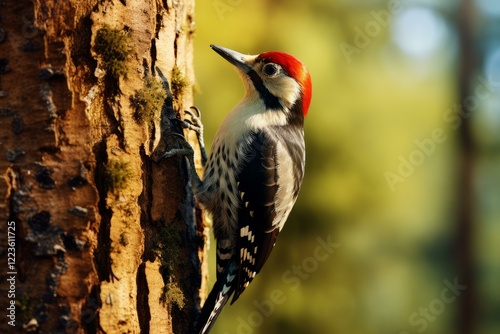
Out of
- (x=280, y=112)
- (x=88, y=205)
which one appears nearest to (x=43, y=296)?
(x=88, y=205)

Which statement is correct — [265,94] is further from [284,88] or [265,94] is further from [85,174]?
[85,174]

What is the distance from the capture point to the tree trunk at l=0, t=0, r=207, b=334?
2207 millimetres

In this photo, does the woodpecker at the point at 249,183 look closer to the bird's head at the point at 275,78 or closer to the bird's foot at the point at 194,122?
the bird's head at the point at 275,78

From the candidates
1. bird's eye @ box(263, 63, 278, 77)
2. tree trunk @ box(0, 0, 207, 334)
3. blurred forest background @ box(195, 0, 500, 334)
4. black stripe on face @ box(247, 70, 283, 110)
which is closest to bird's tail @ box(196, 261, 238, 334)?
tree trunk @ box(0, 0, 207, 334)

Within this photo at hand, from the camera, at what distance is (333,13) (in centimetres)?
1065

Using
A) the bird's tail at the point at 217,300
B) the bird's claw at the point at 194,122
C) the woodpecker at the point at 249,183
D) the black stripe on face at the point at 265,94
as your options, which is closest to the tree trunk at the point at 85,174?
the bird's tail at the point at 217,300

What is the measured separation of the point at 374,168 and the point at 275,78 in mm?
6640

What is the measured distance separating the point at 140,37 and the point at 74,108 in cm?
53

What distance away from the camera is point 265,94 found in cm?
374

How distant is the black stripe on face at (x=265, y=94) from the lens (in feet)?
12.2

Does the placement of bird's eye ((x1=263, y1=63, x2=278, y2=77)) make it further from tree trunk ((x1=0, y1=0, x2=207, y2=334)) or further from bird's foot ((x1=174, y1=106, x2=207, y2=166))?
tree trunk ((x1=0, y1=0, x2=207, y2=334))

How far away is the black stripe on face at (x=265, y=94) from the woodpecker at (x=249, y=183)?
0.01m

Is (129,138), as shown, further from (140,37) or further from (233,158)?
(233,158)

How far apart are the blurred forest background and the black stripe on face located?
4642 mm
